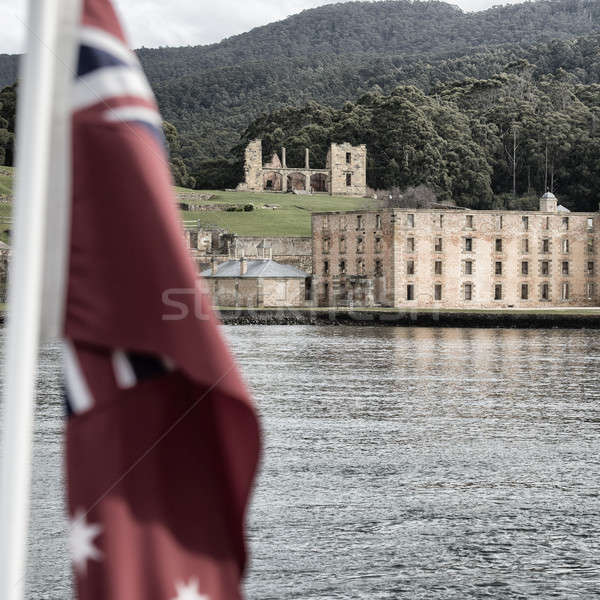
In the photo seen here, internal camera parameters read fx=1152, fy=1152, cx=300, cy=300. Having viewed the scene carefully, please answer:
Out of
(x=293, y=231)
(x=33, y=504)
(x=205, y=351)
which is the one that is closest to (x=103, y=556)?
(x=205, y=351)

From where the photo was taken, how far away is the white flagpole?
3.51m

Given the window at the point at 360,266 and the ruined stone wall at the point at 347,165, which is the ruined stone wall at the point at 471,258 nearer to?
the window at the point at 360,266

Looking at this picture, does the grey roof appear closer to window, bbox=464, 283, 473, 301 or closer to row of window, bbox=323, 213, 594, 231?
row of window, bbox=323, 213, 594, 231

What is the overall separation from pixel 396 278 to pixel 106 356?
272ft

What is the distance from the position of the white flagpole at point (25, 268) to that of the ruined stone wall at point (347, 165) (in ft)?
426

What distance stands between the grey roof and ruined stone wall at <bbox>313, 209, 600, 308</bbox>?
2952 mm

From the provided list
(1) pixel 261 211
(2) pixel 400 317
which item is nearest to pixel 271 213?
(1) pixel 261 211

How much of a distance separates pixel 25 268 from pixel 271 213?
11055 cm

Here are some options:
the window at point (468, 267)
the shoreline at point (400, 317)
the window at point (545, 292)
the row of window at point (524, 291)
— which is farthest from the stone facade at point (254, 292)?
the window at point (545, 292)

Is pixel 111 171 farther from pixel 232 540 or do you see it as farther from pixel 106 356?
pixel 232 540

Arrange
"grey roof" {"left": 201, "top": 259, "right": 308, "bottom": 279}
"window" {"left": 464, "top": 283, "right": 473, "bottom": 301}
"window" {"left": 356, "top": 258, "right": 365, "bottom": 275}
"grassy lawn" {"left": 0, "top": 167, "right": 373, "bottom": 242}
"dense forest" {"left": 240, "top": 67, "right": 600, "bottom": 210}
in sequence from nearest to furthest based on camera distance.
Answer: "grey roof" {"left": 201, "top": 259, "right": 308, "bottom": 279}
"window" {"left": 356, "top": 258, "right": 365, "bottom": 275}
"window" {"left": 464, "top": 283, "right": 473, "bottom": 301}
"grassy lawn" {"left": 0, "top": 167, "right": 373, "bottom": 242}
"dense forest" {"left": 240, "top": 67, "right": 600, "bottom": 210}

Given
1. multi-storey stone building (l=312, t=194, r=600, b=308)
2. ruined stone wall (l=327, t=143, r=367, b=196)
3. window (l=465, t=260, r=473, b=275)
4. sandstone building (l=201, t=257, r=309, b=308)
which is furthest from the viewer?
ruined stone wall (l=327, t=143, r=367, b=196)

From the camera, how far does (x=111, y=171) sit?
3676mm

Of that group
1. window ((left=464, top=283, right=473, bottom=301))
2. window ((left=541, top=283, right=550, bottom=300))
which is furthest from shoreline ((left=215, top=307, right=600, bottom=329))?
window ((left=541, top=283, right=550, bottom=300))
